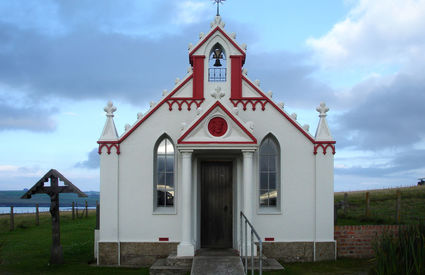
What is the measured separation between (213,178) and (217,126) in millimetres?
2092

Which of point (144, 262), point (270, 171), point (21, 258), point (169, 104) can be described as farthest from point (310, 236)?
point (21, 258)

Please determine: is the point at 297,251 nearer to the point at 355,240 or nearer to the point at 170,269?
the point at 355,240

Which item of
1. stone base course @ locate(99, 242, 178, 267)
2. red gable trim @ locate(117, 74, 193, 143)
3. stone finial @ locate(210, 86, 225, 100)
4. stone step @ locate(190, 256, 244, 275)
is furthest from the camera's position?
red gable trim @ locate(117, 74, 193, 143)

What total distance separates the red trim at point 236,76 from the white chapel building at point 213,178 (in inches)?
1.2

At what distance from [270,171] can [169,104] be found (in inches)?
150

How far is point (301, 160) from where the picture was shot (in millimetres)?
13125

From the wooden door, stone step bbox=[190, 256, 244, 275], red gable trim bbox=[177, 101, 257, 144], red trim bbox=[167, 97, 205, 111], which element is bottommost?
stone step bbox=[190, 256, 244, 275]

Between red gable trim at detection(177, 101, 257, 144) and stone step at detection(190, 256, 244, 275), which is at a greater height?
red gable trim at detection(177, 101, 257, 144)

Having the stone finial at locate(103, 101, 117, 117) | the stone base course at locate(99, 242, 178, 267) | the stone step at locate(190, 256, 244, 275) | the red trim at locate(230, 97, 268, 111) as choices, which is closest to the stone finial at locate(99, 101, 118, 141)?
the stone finial at locate(103, 101, 117, 117)

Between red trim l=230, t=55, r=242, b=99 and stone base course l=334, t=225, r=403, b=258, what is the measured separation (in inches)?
Answer: 210

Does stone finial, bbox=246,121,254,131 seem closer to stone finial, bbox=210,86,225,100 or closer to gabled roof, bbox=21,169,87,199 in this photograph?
stone finial, bbox=210,86,225,100

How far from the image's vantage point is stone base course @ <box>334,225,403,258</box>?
13.2 meters

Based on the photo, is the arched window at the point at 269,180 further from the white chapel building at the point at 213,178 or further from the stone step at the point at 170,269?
the stone step at the point at 170,269

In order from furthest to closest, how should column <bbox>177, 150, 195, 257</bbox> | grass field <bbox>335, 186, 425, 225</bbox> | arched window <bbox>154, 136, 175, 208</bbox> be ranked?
grass field <bbox>335, 186, 425, 225</bbox> < arched window <bbox>154, 136, 175, 208</bbox> < column <bbox>177, 150, 195, 257</bbox>
